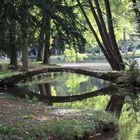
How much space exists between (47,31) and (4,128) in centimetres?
533

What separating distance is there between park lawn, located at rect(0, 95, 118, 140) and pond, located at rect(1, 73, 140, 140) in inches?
20.9

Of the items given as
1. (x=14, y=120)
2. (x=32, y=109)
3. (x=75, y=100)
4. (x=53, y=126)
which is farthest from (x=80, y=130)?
(x=75, y=100)

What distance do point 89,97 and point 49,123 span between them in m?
11.2

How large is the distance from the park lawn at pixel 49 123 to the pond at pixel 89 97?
531 mm

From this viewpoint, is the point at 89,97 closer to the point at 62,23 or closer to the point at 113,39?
the point at 113,39

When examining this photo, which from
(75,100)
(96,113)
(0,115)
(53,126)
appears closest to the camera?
(53,126)

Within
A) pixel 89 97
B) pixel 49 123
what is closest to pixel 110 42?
pixel 89 97

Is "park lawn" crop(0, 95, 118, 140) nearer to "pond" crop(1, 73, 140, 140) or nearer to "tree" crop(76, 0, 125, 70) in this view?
"pond" crop(1, 73, 140, 140)

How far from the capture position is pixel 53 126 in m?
11.3

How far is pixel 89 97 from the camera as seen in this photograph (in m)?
22.7

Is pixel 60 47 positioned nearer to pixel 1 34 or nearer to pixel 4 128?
pixel 1 34

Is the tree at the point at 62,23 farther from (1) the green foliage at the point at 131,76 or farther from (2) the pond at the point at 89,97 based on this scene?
(1) the green foliage at the point at 131,76

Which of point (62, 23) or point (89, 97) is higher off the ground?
point (62, 23)

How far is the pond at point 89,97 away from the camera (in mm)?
13902
